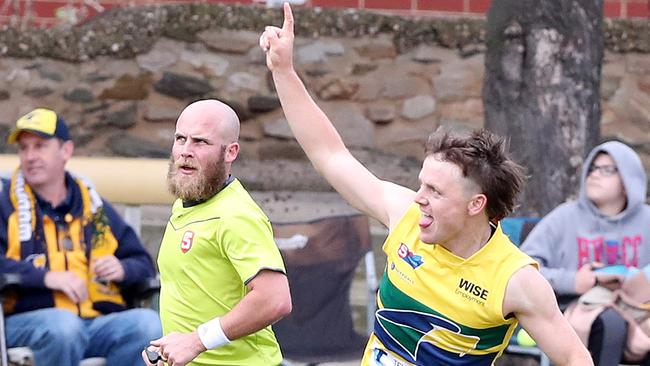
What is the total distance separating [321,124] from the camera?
4125mm

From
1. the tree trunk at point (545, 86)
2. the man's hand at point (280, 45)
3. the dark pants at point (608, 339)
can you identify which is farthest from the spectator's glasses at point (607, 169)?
the man's hand at point (280, 45)

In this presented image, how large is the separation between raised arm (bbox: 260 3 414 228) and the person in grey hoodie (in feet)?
7.77

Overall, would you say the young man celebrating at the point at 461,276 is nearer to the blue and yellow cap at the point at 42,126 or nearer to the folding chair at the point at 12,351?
the folding chair at the point at 12,351

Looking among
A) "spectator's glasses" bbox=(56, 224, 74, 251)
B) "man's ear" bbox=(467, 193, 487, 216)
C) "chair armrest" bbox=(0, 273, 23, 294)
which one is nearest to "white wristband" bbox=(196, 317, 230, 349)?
"man's ear" bbox=(467, 193, 487, 216)

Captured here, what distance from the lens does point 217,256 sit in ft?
13.3

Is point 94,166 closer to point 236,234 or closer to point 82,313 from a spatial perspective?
point 82,313

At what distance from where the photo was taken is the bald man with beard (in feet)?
12.9

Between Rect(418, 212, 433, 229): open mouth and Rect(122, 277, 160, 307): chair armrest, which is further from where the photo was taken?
Rect(122, 277, 160, 307): chair armrest

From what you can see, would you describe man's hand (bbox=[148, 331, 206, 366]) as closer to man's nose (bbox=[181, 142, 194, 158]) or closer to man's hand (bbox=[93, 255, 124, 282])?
man's nose (bbox=[181, 142, 194, 158])

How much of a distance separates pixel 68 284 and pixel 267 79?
134 inches

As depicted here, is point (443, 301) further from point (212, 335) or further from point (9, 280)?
point (9, 280)

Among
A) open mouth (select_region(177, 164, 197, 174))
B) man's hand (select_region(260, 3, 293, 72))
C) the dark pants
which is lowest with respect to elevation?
the dark pants

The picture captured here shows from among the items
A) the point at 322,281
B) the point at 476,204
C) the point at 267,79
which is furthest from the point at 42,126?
the point at 267,79

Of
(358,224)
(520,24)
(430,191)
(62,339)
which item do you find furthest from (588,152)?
(430,191)
